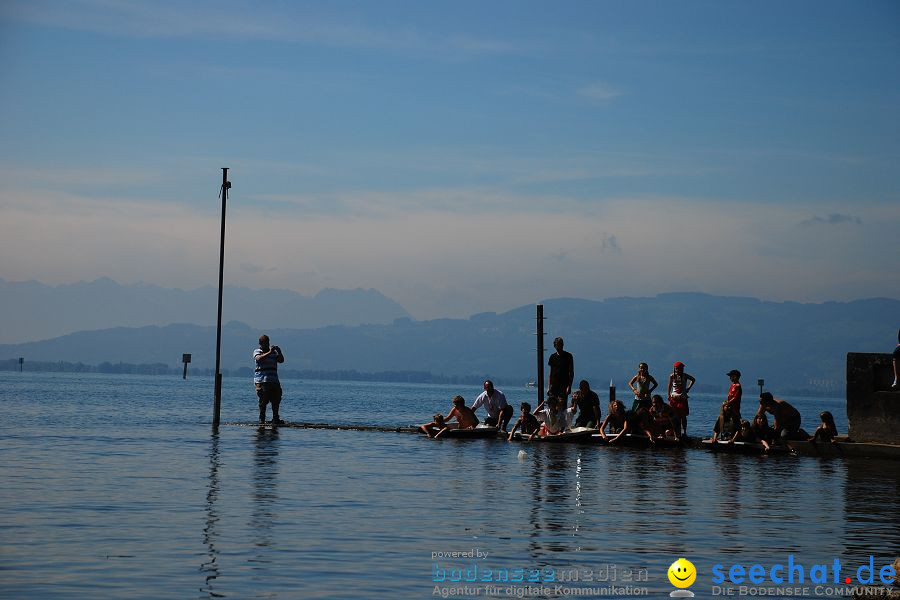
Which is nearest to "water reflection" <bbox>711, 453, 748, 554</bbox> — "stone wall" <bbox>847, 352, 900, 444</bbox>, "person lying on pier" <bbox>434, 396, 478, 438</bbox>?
"stone wall" <bbox>847, 352, 900, 444</bbox>

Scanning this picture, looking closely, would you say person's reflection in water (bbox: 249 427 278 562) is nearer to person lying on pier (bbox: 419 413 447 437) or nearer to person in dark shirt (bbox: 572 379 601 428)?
person lying on pier (bbox: 419 413 447 437)

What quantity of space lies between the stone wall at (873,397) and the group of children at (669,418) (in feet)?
3.94

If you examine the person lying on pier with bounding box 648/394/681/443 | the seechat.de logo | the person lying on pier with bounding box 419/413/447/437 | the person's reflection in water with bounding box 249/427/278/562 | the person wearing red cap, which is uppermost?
the person wearing red cap

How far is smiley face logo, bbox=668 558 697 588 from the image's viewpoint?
38.9 ft

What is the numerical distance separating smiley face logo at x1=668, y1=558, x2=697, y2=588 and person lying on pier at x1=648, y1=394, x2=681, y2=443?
1648cm

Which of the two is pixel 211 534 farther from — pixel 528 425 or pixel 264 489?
pixel 528 425

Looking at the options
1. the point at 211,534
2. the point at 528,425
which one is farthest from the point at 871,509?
the point at 528,425

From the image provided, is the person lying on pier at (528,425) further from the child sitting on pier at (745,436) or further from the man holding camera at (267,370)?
the man holding camera at (267,370)

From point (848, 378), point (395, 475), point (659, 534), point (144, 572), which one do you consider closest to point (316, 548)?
point (144, 572)

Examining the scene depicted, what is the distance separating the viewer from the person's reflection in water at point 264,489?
573 inches

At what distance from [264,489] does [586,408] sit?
1344 centimetres

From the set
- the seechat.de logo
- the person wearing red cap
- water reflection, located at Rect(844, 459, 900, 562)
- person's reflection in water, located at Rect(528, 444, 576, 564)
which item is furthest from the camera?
the person wearing red cap

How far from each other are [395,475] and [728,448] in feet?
32.3

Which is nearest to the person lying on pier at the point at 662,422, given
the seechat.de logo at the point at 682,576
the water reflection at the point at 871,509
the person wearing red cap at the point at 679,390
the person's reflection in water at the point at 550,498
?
the person wearing red cap at the point at 679,390
